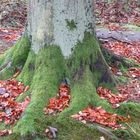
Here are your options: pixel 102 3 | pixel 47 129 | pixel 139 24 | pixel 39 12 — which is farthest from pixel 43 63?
pixel 102 3

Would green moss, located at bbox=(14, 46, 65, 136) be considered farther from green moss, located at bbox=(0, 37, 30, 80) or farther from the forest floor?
green moss, located at bbox=(0, 37, 30, 80)

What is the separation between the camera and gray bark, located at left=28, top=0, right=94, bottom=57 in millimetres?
6027

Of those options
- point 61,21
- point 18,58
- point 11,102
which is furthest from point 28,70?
point 61,21

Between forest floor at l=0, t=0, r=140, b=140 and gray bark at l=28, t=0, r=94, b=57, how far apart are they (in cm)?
76

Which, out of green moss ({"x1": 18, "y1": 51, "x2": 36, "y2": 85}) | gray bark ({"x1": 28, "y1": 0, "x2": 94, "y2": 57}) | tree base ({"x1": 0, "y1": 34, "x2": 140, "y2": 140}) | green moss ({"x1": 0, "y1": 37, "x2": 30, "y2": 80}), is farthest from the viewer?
green moss ({"x1": 0, "y1": 37, "x2": 30, "y2": 80})

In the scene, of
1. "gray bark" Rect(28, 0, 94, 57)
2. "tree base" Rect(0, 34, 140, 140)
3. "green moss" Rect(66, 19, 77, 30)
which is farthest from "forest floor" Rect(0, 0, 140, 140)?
"green moss" Rect(66, 19, 77, 30)

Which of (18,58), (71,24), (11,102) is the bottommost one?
(11,102)

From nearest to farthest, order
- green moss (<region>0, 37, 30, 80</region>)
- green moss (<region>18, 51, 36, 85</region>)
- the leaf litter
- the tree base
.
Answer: the tree base, the leaf litter, green moss (<region>18, 51, 36, 85</region>), green moss (<region>0, 37, 30, 80</region>)

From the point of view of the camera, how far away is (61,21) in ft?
20.0

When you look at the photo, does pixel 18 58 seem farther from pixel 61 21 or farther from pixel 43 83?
pixel 61 21

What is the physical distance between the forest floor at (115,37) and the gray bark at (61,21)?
0.76 m

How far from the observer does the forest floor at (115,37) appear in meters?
6.30

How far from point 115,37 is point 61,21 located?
5.71m

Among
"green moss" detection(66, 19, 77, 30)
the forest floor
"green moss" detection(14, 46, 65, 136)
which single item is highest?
"green moss" detection(66, 19, 77, 30)
